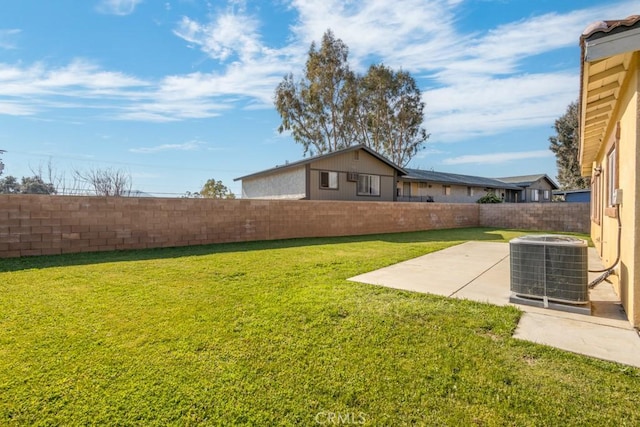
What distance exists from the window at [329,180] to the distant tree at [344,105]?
40.1ft

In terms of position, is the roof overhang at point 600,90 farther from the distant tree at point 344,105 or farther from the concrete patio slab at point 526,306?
the distant tree at point 344,105

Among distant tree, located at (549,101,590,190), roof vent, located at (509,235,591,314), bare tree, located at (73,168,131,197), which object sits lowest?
roof vent, located at (509,235,591,314)

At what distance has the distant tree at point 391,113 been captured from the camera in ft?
93.1

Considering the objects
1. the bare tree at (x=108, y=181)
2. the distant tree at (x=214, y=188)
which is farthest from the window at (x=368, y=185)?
the distant tree at (x=214, y=188)

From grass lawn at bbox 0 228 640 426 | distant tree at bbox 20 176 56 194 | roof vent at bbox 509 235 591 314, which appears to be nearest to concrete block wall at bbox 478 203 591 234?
roof vent at bbox 509 235 591 314

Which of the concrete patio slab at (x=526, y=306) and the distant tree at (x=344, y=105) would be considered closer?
the concrete patio slab at (x=526, y=306)

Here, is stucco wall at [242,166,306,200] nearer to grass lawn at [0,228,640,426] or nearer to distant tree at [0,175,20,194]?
distant tree at [0,175,20,194]

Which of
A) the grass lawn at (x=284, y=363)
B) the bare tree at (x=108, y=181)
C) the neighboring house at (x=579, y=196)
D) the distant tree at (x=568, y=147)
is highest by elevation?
the distant tree at (x=568, y=147)

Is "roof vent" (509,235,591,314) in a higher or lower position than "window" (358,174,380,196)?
lower

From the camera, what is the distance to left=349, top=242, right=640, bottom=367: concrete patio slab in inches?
108

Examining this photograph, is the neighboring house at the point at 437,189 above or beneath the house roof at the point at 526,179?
beneath

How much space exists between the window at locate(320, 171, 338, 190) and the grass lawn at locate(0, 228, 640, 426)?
13.5m

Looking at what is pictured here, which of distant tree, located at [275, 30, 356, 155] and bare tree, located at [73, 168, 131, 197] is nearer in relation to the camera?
bare tree, located at [73, 168, 131, 197]

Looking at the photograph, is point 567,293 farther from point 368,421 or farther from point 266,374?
point 266,374
